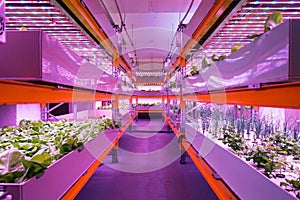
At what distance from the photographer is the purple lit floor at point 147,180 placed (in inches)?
130

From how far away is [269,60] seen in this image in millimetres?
1021

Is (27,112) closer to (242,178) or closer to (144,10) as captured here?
(144,10)

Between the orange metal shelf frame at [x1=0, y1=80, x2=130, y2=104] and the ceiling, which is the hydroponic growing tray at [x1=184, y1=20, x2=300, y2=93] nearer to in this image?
the ceiling

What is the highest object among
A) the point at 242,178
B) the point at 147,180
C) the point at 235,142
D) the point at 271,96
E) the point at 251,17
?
the point at 251,17

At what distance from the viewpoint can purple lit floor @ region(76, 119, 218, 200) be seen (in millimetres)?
3295

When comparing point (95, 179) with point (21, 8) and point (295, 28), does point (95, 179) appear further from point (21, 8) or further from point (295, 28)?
point (295, 28)

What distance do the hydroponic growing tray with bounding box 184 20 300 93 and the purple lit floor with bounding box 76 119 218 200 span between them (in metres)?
2.13

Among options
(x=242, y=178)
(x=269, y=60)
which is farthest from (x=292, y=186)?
(x=269, y=60)

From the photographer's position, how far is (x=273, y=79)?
3.23ft

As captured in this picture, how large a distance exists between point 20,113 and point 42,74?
458 cm

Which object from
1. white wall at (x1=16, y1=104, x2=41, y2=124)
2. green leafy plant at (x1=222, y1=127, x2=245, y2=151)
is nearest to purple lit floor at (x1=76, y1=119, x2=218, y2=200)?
green leafy plant at (x1=222, y1=127, x2=245, y2=151)

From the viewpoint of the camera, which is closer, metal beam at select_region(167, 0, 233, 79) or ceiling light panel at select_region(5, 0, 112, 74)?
metal beam at select_region(167, 0, 233, 79)

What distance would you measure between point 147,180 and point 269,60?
10.7ft

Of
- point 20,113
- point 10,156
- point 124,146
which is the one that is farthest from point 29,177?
point 124,146
